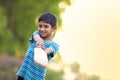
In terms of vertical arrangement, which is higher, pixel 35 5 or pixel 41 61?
pixel 35 5

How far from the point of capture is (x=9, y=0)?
2906 centimetres

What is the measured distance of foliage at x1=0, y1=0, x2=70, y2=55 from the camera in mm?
27969

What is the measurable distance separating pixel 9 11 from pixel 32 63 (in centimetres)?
2291

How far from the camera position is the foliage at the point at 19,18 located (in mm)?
27969


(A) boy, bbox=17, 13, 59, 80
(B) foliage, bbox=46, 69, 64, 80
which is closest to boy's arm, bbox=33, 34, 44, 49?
(A) boy, bbox=17, 13, 59, 80

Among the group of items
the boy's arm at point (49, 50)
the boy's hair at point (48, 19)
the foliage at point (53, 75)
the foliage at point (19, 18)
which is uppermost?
the foliage at point (19, 18)

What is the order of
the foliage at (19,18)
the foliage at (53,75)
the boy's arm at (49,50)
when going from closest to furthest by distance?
the boy's arm at (49,50)
the foliage at (53,75)
the foliage at (19,18)

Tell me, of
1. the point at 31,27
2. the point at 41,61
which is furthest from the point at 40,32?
the point at 31,27

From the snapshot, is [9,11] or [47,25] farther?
[9,11]

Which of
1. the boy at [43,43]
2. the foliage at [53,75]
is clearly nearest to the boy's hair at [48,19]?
the boy at [43,43]

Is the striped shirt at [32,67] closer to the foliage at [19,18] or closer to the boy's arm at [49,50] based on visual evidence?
the boy's arm at [49,50]

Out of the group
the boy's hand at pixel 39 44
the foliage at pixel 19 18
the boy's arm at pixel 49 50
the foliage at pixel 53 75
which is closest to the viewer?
the boy's hand at pixel 39 44

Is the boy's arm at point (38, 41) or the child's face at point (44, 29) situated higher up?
the child's face at point (44, 29)

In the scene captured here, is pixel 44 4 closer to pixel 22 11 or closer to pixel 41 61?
pixel 22 11
